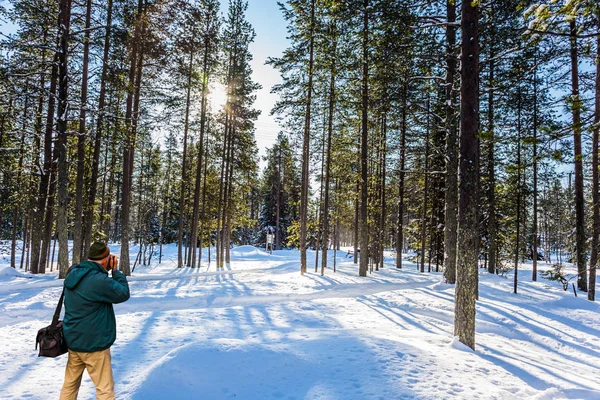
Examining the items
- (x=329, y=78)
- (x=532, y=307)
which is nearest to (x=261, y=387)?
(x=532, y=307)

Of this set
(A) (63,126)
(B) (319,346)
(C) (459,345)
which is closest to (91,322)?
(B) (319,346)

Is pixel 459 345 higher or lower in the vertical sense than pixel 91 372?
lower

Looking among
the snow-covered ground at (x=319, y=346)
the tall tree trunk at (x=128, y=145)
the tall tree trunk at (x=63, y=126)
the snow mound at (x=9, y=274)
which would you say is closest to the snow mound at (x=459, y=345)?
the snow-covered ground at (x=319, y=346)

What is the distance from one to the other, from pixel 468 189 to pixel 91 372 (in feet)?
21.1

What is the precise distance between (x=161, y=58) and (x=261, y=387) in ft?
53.4

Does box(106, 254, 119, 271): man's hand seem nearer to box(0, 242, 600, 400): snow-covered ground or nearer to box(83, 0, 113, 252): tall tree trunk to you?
box(0, 242, 600, 400): snow-covered ground

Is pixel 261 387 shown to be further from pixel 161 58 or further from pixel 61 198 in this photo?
pixel 161 58

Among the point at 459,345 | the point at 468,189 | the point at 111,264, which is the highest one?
the point at 468,189

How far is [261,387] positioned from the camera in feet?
14.4

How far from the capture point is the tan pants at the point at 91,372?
11.3ft

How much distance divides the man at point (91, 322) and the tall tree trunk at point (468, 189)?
581cm

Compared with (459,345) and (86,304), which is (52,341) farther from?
(459,345)

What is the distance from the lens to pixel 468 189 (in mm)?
6398

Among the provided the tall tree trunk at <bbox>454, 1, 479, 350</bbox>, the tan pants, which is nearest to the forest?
the tall tree trunk at <bbox>454, 1, 479, 350</bbox>
